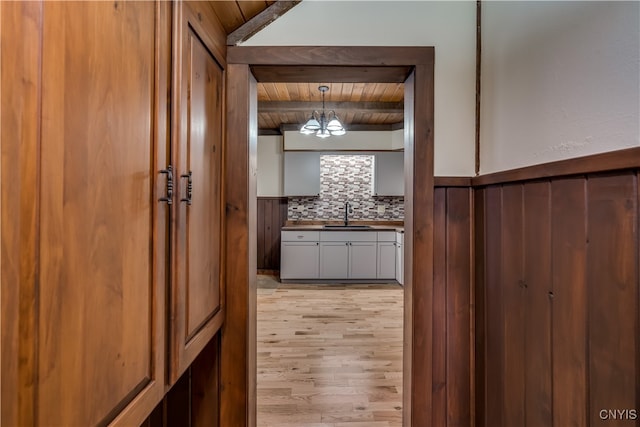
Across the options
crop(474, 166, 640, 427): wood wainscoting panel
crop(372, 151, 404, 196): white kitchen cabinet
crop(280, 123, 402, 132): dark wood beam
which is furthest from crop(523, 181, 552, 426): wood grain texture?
crop(280, 123, 402, 132): dark wood beam

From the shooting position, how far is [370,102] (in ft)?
13.5

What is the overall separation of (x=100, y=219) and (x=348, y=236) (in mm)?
4246

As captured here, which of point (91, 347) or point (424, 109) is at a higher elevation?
point (424, 109)

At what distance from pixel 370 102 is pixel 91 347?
13.4 feet

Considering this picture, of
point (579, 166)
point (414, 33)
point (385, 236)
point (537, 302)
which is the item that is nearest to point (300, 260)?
point (385, 236)

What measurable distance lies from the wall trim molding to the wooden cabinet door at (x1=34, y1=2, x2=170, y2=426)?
1.12 m

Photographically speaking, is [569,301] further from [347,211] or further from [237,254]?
[347,211]

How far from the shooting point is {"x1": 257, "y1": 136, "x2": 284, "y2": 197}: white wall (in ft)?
17.3

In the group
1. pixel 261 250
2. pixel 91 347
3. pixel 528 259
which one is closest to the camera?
pixel 91 347

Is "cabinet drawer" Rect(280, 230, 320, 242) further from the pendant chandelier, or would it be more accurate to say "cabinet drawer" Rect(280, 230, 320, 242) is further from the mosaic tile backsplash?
the pendant chandelier

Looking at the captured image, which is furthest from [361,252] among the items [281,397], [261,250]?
[281,397]

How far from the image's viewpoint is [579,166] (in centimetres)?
83

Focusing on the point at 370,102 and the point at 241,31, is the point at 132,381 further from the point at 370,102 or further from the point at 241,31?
the point at 370,102

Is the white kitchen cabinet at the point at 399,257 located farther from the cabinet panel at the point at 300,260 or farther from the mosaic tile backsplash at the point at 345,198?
the cabinet panel at the point at 300,260
